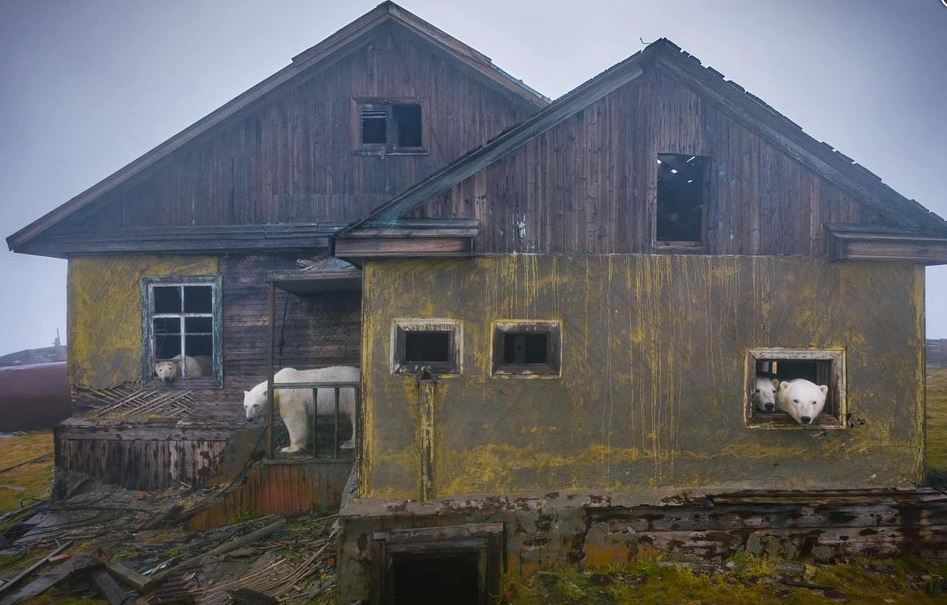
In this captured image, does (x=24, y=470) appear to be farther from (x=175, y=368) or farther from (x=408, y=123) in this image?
(x=408, y=123)

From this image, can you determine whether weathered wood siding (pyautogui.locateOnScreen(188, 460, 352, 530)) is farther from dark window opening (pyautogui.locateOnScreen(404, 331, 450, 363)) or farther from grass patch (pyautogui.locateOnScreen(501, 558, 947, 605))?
grass patch (pyautogui.locateOnScreen(501, 558, 947, 605))

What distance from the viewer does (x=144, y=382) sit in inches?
330

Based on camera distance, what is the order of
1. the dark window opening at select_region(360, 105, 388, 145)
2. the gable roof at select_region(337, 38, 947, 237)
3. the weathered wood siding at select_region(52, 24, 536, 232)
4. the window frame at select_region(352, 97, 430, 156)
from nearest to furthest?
the gable roof at select_region(337, 38, 947, 237) → the weathered wood siding at select_region(52, 24, 536, 232) → the window frame at select_region(352, 97, 430, 156) → the dark window opening at select_region(360, 105, 388, 145)

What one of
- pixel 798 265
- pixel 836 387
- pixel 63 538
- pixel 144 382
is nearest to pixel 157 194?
pixel 144 382

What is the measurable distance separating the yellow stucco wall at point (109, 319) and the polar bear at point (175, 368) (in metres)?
0.48

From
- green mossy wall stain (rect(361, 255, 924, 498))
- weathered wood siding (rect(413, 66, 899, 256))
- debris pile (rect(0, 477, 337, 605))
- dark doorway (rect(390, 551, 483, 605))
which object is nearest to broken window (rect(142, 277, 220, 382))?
debris pile (rect(0, 477, 337, 605))

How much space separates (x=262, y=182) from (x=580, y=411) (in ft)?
24.0

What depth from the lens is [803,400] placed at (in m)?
5.24

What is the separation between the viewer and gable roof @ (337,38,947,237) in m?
5.14

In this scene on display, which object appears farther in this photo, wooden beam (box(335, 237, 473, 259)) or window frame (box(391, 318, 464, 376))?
window frame (box(391, 318, 464, 376))

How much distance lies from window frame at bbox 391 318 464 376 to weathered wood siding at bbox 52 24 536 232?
439 centimetres

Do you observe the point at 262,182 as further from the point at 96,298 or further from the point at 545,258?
the point at 545,258

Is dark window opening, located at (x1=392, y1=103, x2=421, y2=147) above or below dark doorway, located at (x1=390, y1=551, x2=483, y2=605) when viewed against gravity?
above

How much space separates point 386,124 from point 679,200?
5.72 m
